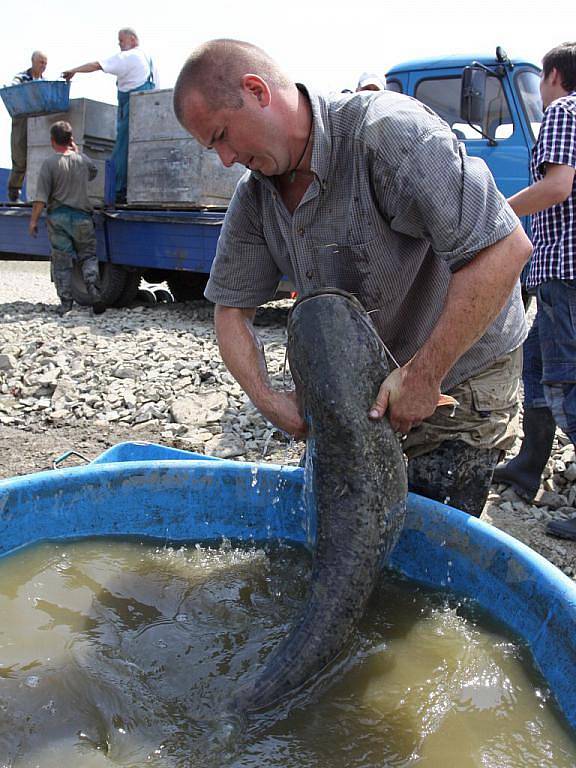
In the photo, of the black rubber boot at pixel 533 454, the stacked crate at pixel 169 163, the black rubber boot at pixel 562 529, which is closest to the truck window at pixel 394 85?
the stacked crate at pixel 169 163

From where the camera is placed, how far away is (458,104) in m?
7.58

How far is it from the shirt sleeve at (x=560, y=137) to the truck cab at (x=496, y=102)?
4044 millimetres

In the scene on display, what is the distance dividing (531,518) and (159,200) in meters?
7.04

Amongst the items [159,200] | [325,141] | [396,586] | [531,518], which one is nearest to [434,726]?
[396,586]

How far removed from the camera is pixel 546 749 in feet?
6.39

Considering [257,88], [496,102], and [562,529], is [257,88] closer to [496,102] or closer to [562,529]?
[562,529]

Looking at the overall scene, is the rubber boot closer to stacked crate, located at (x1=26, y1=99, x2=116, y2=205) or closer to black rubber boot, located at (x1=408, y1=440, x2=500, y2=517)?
stacked crate, located at (x1=26, y1=99, x2=116, y2=205)

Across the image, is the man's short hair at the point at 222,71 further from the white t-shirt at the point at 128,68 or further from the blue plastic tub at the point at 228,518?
the white t-shirt at the point at 128,68

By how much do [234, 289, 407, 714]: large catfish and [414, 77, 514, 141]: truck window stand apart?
6022mm

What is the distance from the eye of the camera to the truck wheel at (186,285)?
11.5 m

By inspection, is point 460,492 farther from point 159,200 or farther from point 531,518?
point 159,200

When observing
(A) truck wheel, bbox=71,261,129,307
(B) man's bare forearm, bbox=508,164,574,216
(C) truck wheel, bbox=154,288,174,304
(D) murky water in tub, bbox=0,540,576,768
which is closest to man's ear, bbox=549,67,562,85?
(B) man's bare forearm, bbox=508,164,574,216

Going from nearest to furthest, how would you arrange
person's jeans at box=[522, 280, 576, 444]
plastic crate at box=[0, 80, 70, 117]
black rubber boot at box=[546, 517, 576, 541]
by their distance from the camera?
person's jeans at box=[522, 280, 576, 444] → black rubber boot at box=[546, 517, 576, 541] → plastic crate at box=[0, 80, 70, 117]

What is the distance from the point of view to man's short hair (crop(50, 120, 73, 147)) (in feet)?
31.8
